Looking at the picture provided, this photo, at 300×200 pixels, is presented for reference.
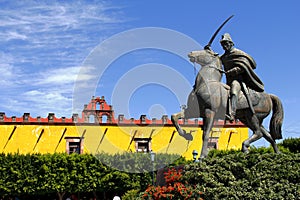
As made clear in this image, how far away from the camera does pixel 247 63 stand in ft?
35.3

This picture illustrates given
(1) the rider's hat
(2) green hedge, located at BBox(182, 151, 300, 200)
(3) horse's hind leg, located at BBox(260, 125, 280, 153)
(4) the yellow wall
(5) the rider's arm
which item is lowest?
(2) green hedge, located at BBox(182, 151, 300, 200)

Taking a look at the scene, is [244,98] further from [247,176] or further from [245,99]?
[247,176]

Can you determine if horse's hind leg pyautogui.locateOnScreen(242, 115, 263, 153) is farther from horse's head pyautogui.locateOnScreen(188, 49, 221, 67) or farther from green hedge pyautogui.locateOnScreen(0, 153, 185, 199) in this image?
green hedge pyautogui.locateOnScreen(0, 153, 185, 199)

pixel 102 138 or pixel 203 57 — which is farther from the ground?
pixel 102 138

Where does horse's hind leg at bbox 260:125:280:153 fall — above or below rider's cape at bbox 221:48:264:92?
below

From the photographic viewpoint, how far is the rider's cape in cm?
1070

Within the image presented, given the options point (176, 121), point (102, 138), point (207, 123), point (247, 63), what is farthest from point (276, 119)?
point (102, 138)

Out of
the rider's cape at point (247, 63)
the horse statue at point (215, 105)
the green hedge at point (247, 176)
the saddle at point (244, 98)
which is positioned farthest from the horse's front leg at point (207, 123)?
the rider's cape at point (247, 63)

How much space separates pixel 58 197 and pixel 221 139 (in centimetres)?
1603

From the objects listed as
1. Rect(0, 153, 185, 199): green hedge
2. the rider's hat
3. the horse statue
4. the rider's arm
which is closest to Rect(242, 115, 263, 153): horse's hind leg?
the horse statue

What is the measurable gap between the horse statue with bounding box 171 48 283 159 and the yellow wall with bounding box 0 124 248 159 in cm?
2516

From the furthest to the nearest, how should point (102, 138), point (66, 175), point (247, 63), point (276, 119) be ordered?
point (102, 138) → point (66, 175) → point (276, 119) → point (247, 63)

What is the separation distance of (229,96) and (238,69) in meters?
0.79

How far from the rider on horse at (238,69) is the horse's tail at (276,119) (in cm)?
52
